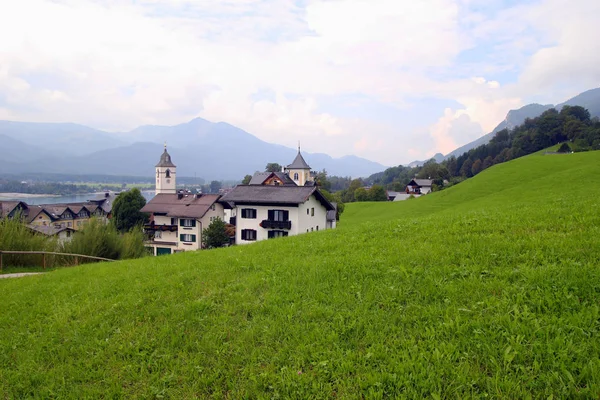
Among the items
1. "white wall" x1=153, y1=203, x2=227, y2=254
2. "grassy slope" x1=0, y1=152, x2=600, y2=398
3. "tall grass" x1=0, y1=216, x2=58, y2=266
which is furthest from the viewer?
"white wall" x1=153, y1=203, x2=227, y2=254

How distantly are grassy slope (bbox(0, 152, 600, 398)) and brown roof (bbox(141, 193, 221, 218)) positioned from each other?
40649mm

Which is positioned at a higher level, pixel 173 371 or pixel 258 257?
pixel 258 257

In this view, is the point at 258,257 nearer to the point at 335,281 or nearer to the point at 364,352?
the point at 335,281

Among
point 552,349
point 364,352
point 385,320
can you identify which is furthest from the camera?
point 385,320

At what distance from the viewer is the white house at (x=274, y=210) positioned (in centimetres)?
3469

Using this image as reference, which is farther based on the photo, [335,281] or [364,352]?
[335,281]

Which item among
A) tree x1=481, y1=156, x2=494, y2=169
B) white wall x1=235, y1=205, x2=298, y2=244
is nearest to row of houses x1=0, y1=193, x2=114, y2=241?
white wall x1=235, y1=205, x2=298, y2=244

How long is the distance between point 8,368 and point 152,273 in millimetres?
4724

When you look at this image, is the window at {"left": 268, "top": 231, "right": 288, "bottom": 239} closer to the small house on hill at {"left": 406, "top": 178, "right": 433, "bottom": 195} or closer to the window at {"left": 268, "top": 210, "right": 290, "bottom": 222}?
the window at {"left": 268, "top": 210, "right": 290, "bottom": 222}

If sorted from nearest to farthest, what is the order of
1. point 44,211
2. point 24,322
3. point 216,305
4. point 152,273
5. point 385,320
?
point 385,320, point 216,305, point 24,322, point 152,273, point 44,211

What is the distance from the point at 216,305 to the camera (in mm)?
7453

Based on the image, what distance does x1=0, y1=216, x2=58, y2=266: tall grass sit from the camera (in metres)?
17.6

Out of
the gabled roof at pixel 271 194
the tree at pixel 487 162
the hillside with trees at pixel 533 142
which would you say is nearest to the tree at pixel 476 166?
the hillside with trees at pixel 533 142

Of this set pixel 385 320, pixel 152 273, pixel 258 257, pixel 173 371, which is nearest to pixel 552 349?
pixel 385 320
